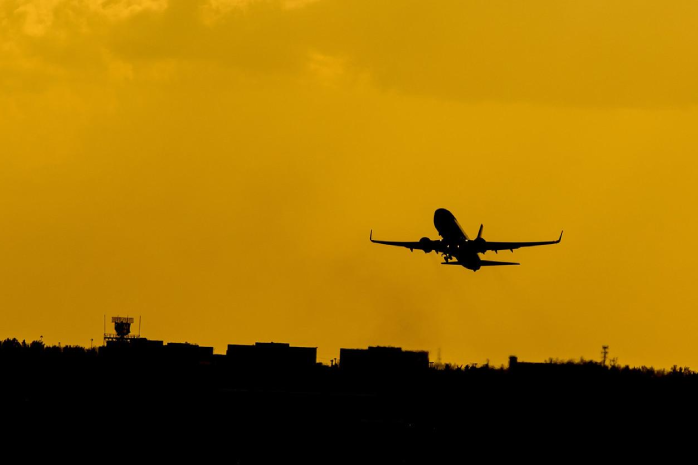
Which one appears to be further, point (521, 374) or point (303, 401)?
point (521, 374)

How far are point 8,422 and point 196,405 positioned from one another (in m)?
19.1

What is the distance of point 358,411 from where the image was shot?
550 feet

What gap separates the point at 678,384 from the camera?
595ft

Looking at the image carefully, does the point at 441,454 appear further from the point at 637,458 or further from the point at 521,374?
the point at 521,374

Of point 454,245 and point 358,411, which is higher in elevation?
point 454,245

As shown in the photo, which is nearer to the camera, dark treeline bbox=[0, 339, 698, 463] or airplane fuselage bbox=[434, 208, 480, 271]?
dark treeline bbox=[0, 339, 698, 463]

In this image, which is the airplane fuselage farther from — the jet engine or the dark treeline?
the dark treeline

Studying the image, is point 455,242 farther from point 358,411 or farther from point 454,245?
point 358,411

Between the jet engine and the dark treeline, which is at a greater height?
the jet engine

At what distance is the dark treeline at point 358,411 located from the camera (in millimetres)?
148125

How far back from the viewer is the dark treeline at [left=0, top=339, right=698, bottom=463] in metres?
148

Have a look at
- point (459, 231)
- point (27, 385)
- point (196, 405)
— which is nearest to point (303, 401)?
point (196, 405)

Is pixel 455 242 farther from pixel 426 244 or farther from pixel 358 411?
pixel 358 411

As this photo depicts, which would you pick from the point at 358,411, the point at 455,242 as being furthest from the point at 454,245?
the point at 358,411
